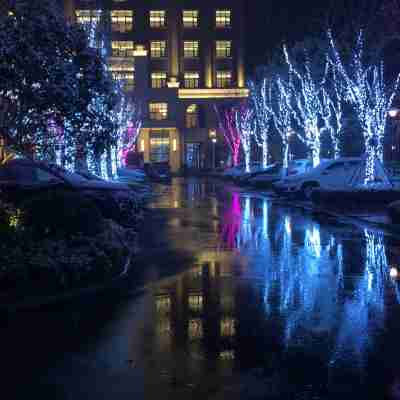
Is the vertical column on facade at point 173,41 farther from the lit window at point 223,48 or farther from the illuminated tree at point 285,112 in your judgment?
the illuminated tree at point 285,112

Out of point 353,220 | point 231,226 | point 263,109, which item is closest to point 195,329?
point 231,226

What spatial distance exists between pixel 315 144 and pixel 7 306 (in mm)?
28740

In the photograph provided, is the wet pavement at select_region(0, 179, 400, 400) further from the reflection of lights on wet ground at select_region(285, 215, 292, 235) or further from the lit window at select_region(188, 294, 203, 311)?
the reflection of lights on wet ground at select_region(285, 215, 292, 235)

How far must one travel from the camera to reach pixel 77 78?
36.7ft

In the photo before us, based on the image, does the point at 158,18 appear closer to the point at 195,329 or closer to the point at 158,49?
the point at 158,49

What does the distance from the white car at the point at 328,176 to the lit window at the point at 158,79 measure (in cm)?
5440

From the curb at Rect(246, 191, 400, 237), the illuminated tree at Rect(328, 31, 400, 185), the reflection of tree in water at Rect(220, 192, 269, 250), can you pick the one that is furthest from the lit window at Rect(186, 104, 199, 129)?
the reflection of tree in water at Rect(220, 192, 269, 250)

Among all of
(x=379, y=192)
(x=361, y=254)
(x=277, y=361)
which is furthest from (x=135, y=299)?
(x=379, y=192)

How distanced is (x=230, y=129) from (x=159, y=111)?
11.6 metres

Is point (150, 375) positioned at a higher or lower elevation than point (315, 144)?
lower

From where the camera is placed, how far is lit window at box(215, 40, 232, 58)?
273 ft

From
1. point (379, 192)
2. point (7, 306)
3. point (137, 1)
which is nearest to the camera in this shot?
point (7, 306)

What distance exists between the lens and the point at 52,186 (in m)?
17.2

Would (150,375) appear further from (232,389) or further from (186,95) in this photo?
(186,95)
